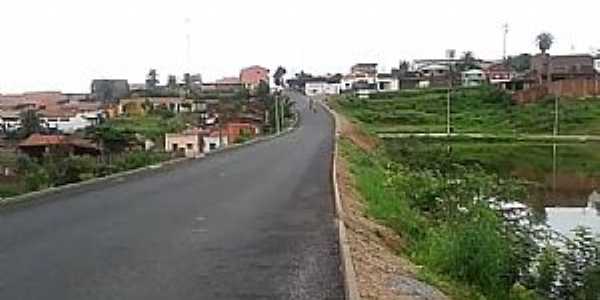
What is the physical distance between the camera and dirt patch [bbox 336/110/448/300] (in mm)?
12031

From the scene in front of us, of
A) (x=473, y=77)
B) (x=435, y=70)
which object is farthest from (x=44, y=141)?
(x=435, y=70)

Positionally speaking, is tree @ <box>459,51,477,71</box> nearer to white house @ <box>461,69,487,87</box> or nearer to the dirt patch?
white house @ <box>461,69,487,87</box>

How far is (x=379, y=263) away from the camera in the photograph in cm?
1422

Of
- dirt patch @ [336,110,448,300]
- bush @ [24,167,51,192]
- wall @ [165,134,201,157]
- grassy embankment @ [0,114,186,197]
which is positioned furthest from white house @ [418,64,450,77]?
dirt patch @ [336,110,448,300]

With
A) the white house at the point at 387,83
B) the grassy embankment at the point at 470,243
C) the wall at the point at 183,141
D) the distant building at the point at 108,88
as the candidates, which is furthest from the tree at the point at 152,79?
the grassy embankment at the point at 470,243

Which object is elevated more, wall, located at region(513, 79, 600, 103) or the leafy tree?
wall, located at region(513, 79, 600, 103)

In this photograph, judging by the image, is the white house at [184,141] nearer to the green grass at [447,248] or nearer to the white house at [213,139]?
the white house at [213,139]

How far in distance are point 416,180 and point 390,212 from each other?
11119mm

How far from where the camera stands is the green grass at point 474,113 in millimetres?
84000

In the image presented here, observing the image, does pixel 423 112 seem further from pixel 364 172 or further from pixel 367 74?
pixel 367 74

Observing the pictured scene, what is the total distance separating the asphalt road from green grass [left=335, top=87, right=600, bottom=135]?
60083mm

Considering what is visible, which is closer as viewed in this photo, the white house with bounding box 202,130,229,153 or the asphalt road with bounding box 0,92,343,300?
the asphalt road with bounding box 0,92,343,300

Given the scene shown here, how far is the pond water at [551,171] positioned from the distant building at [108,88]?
106 metres

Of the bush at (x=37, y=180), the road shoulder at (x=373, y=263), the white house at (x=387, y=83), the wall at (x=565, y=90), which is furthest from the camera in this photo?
the white house at (x=387, y=83)
